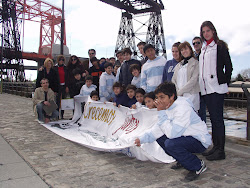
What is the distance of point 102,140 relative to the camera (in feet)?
14.4

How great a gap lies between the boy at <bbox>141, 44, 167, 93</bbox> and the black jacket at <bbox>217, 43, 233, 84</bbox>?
1188mm

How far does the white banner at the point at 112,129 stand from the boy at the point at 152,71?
1.90 feet

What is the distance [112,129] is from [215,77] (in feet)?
7.19

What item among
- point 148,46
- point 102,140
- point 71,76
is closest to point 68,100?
point 71,76

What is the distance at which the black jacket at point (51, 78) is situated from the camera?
678cm

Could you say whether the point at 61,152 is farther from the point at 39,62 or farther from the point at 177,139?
the point at 39,62

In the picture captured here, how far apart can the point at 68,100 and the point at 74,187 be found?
4.41 meters

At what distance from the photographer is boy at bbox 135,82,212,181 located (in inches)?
105

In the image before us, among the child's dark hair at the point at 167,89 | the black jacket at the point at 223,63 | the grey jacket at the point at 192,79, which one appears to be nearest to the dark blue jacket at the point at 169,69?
the grey jacket at the point at 192,79

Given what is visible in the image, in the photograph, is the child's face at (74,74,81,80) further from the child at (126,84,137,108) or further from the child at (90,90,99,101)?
the child at (126,84,137,108)
